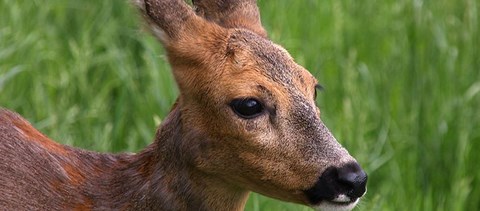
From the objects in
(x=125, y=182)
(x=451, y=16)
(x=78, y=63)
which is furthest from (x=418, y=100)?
(x=125, y=182)

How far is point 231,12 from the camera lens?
5.94 metres

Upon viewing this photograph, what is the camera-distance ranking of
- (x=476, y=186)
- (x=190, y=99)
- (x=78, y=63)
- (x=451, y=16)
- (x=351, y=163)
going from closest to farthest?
(x=351, y=163) → (x=190, y=99) → (x=476, y=186) → (x=78, y=63) → (x=451, y=16)

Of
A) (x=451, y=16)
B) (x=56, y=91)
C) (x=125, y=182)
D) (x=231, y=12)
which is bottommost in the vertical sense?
(x=451, y=16)

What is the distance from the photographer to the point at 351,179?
17.1ft

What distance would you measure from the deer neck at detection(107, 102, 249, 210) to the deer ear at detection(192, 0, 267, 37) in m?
0.44

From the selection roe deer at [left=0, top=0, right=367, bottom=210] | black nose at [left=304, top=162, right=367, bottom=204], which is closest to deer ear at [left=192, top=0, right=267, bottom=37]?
roe deer at [left=0, top=0, right=367, bottom=210]

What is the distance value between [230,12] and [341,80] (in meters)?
2.16

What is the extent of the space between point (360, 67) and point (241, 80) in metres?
2.71

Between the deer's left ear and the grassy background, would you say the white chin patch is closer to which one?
the deer's left ear

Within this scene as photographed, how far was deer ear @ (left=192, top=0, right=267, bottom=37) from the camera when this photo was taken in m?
5.89

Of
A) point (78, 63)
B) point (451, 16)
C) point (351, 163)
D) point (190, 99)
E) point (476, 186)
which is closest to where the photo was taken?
point (351, 163)

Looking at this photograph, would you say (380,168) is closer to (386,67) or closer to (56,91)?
(386,67)

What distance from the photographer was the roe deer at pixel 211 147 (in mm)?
5367

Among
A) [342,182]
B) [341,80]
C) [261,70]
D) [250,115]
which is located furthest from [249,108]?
[341,80]
